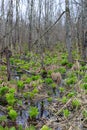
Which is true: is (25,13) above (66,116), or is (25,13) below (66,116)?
above

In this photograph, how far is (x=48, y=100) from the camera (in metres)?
7.15

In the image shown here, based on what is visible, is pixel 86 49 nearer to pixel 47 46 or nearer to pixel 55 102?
pixel 55 102

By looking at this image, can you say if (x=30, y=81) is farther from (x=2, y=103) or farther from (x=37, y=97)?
(x=2, y=103)

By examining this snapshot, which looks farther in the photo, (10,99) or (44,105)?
(44,105)

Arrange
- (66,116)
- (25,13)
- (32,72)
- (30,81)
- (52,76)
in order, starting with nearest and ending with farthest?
(66,116), (30,81), (52,76), (32,72), (25,13)

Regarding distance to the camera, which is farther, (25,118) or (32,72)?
(32,72)

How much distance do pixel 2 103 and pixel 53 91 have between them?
6.93 ft

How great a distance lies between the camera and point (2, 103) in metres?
6.77

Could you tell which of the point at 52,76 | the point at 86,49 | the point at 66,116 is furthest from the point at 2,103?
the point at 86,49

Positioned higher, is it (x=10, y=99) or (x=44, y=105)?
(x=10, y=99)

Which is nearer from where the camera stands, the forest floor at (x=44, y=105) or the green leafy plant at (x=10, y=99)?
the forest floor at (x=44, y=105)

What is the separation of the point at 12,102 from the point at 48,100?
3.65 ft

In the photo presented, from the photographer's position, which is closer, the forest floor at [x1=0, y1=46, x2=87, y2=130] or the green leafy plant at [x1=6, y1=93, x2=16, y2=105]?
the forest floor at [x1=0, y1=46, x2=87, y2=130]

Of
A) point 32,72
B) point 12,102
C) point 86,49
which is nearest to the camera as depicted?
point 12,102
